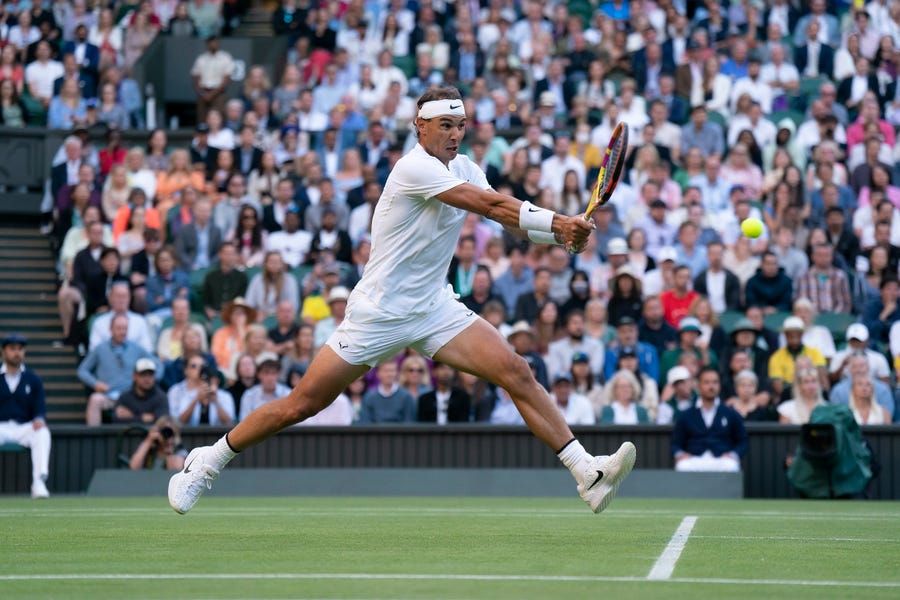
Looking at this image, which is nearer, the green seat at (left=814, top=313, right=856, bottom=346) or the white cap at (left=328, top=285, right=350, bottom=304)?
the white cap at (left=328, top=285, right=350, bottom=304)

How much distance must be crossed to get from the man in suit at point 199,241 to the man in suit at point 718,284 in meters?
6.03

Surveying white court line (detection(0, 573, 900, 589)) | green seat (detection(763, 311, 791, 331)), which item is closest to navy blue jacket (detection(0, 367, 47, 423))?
green seat (detection(763, 311, 791, 331))

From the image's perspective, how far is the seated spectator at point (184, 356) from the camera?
1759 centimetres

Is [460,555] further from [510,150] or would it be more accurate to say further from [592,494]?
[510,150]

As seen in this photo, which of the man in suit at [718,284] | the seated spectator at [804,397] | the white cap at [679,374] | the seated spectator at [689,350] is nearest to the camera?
the seated spectator at [804,397]

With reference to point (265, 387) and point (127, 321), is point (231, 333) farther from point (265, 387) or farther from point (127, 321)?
point (265, 387)

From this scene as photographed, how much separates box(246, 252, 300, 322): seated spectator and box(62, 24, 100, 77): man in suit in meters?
6.46

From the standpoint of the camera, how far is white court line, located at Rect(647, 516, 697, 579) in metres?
7.16

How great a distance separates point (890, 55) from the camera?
22891 millimetres

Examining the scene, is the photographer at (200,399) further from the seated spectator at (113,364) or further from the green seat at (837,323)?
the green seat at (837,323)

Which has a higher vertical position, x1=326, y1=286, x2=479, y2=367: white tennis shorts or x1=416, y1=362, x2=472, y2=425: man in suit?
x1=326, y1=286, x2=479, y2=367: white tennis shorts

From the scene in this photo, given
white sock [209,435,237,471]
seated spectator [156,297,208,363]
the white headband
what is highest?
the white headband

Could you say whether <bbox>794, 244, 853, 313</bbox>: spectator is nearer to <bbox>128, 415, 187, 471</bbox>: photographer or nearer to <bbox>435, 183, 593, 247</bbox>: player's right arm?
<bbox>128, 415, 187, 471</bbox>: photographer

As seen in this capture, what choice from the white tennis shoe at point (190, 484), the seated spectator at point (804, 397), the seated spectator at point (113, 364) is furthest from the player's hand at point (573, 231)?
the seated spectator at point (113, 364)
